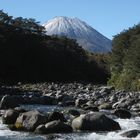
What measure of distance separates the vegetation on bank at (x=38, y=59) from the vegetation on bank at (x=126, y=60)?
21778mm

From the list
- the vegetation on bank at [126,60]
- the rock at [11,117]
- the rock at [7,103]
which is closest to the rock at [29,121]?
the rock at [11,117]

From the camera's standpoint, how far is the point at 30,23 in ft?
356

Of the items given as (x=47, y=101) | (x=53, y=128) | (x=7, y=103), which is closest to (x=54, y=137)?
(x=53, y=128)

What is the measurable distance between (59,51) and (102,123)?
73.5 m

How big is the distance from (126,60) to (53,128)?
4040 centimetres

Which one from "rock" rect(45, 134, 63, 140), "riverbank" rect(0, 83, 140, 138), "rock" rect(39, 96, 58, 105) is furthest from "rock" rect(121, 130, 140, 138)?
"rock" rect(39, 96, 58, 105)

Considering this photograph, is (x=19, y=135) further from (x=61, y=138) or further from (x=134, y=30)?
(x=134, y=30)

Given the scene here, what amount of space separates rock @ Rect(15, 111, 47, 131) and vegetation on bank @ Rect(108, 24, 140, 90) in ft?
108

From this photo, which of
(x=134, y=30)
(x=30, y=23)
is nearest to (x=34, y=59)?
(x=30, y=23)

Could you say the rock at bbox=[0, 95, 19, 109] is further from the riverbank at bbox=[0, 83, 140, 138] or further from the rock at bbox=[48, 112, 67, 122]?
the rock at bbox=[48, 112, 67, 122]

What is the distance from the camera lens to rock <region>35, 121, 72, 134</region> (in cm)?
2559

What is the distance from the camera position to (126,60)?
65.0m

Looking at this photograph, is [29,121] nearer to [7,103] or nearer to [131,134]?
[131,134]

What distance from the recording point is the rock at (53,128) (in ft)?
84.0
